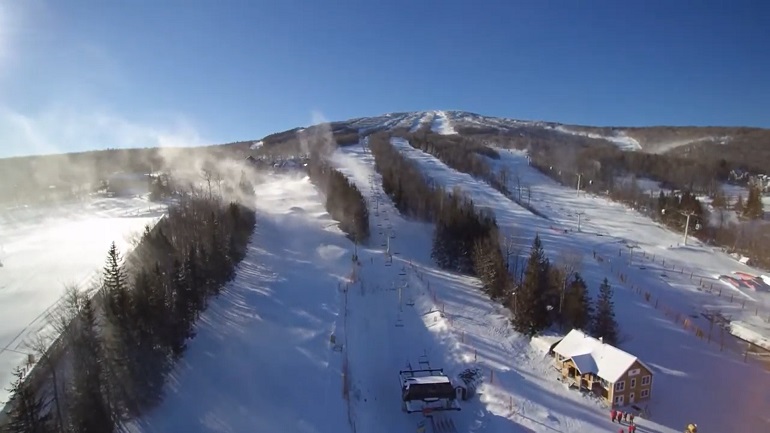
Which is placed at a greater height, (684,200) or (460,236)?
(684,200)

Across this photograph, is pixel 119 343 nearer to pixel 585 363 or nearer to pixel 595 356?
pixel 585 363

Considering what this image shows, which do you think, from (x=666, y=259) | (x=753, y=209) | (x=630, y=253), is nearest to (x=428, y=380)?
(x=630, y=253)

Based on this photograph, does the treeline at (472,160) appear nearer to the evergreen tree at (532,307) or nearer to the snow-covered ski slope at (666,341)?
the snow-covered ski slope at (666,341)

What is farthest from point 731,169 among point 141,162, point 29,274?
point 141,162

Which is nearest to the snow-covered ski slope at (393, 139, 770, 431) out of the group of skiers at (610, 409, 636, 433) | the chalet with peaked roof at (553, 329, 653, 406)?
the chalet with peaked roof at (553, 329, 653, 406)

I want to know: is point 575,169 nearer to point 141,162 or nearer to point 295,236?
point 295,236

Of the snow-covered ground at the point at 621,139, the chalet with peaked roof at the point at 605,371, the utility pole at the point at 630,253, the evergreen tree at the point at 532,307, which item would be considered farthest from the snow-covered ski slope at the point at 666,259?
the snow-covered ground at the point at 621,139
